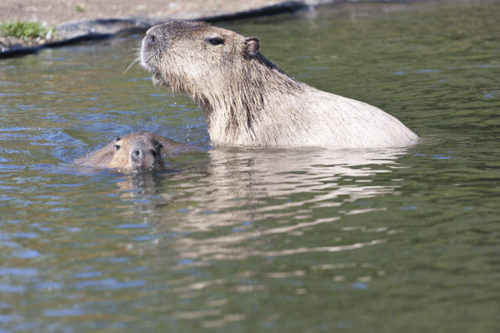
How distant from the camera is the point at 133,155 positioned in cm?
812

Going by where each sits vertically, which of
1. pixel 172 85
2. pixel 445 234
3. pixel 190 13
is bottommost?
pixel 445 234

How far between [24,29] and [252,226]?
1188 centimetres

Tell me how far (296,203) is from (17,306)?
8.36ft

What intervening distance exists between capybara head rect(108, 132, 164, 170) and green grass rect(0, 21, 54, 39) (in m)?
8.97

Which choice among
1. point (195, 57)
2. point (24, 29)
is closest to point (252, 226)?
point (195, 57)

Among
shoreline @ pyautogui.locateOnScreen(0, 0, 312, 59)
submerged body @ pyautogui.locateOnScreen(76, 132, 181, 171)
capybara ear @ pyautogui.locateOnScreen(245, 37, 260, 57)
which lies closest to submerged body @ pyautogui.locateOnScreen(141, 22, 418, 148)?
capybara ear @ pyautogui.locateOnScreen(245, 37, 260, 57)

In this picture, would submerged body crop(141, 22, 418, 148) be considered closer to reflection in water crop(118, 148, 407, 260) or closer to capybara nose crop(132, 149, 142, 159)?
reflection in water crop(118, 148, 407, 260)

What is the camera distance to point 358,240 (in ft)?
18.9

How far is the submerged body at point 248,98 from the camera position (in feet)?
Result: 28.4

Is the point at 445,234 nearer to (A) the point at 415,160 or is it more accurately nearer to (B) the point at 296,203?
(B) the point at 296,203

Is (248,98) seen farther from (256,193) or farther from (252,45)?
(256,193)

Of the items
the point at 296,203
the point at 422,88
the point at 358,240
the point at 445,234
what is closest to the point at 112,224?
the point at 296,203

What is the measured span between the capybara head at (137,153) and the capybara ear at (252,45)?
1.32m

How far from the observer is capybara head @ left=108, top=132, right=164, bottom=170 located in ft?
26.6
